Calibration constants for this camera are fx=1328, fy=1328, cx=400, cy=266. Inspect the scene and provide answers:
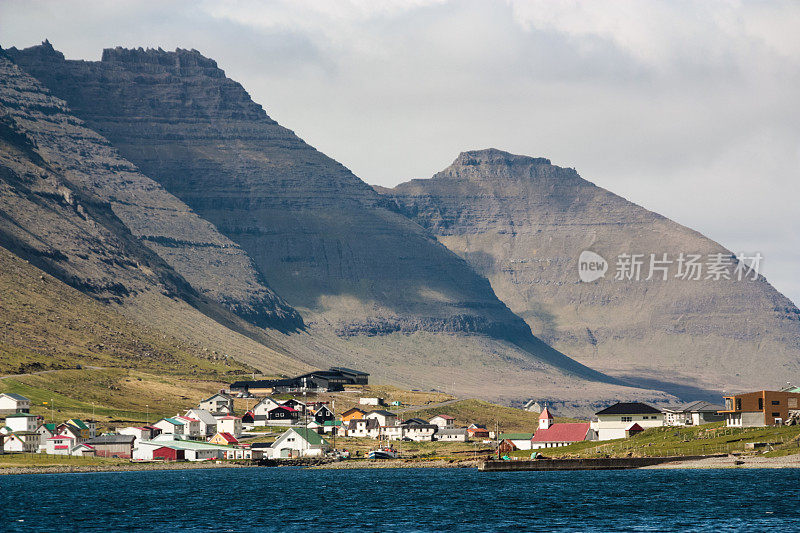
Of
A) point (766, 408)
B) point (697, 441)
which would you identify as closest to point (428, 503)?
point (697, 441)

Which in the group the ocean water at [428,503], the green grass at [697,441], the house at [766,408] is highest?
the house at [766,408]

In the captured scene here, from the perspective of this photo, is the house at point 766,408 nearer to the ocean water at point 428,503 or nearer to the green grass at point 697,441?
the green grass at point 697,441

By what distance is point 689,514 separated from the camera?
4788 inches

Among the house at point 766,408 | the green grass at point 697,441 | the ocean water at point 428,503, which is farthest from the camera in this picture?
the house at point 766,408

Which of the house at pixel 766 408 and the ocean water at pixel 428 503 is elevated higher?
the house at pixel 766 408

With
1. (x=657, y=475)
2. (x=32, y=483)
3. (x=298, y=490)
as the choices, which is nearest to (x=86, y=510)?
A: (x=298, y=490)

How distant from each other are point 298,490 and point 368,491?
967 centimetres

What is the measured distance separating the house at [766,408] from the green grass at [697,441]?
128 inches

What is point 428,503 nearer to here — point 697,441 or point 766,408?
point 697,441

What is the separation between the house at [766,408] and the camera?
188 meters

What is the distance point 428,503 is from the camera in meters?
141

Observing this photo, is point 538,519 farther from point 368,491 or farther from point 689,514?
point 368,491

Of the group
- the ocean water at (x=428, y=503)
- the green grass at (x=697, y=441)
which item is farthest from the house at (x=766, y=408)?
the ocean water at (x=428, y=503)

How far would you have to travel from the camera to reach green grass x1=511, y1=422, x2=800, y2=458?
17402 cm
